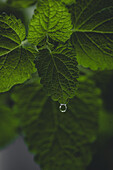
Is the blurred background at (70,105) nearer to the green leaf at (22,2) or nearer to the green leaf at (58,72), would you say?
the green leaf at (22,2)

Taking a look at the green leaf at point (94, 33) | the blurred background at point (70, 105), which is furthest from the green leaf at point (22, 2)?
the green leaf at point (94, 33)

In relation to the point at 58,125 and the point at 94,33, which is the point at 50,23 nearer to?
the point at 94,33

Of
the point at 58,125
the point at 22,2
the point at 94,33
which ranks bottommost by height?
the point at 58,125

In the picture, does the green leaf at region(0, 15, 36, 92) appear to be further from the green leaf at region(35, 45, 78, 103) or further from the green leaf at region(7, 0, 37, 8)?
the green leaf at region(7, 0, 37, 8)

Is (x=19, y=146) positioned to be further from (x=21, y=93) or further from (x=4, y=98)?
(x=21, y=93)

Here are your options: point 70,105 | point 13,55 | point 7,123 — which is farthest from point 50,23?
point 7,123

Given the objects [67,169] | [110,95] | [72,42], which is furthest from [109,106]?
[72,42]
